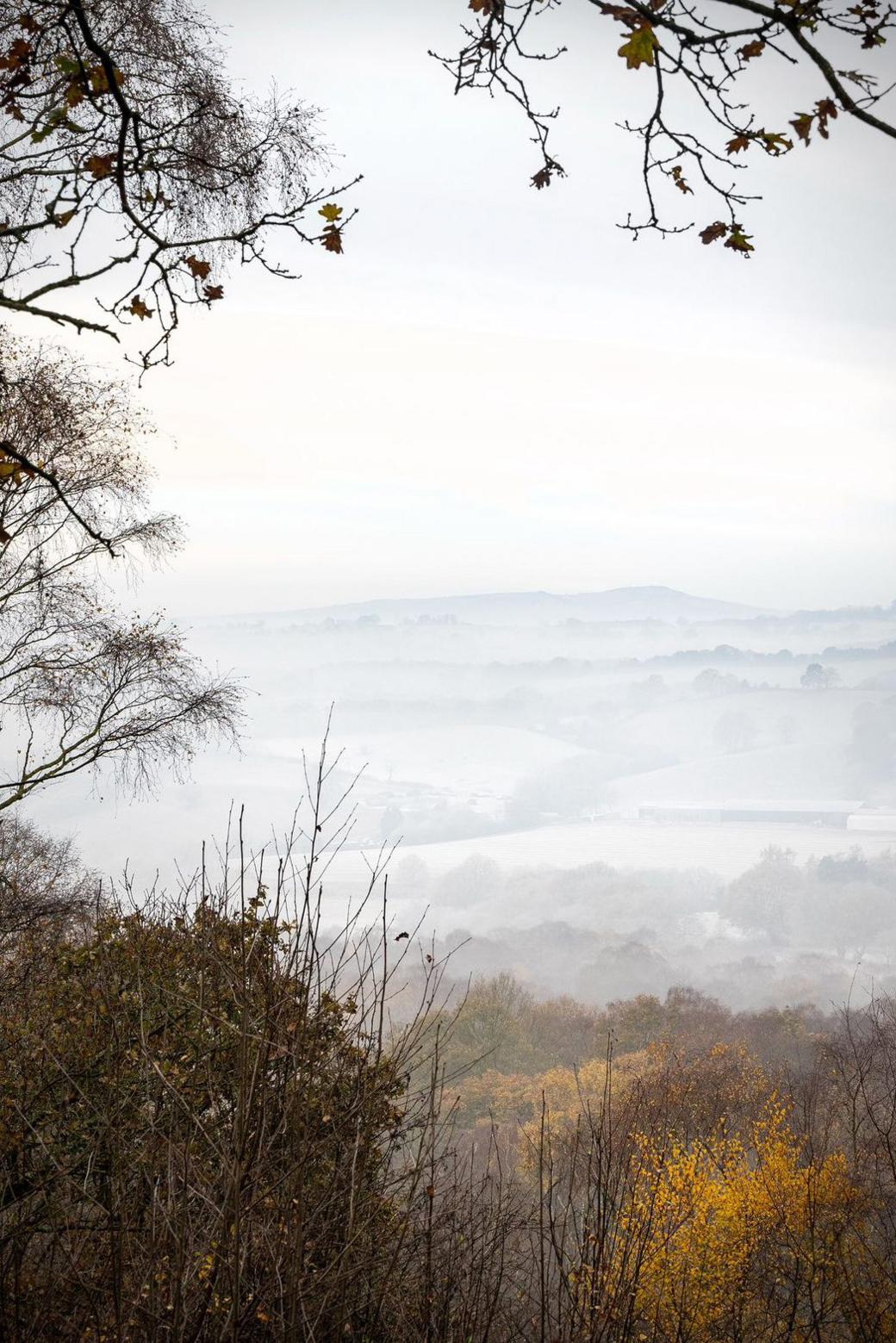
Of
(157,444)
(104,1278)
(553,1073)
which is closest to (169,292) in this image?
(104,1278)

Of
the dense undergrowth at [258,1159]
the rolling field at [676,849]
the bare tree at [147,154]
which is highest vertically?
the bare tree at [147,154]

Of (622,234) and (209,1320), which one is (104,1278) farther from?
(622,234)

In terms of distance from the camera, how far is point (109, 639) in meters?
9.02

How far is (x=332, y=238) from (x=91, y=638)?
6.46 meters

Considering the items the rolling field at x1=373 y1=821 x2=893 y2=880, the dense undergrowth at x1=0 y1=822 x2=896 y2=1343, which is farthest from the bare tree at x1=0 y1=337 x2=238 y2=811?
the rolling field at x1=373 y1=821 x2=893 y2=880

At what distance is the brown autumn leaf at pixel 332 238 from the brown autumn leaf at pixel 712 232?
1.22m

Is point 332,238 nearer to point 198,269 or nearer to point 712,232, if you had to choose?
point 198,269

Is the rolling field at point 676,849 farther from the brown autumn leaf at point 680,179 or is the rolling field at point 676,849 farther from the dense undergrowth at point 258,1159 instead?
the brown autumn leaf at point 680,179

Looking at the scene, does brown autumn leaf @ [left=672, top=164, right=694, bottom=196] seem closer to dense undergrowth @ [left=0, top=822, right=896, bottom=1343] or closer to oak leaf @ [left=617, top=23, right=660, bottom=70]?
oak leaf @ [left=617, top=23, right=660, bottom=70]

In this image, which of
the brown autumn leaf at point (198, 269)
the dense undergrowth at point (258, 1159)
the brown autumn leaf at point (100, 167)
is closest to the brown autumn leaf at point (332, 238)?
the brown autumn leaf at point (198, 269)

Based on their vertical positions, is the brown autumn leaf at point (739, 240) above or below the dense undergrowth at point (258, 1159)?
above

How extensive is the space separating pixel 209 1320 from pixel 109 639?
6871mm

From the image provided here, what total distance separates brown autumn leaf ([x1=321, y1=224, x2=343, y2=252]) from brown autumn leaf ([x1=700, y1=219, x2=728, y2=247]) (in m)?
1.22

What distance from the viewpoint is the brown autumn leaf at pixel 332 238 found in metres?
3.37
